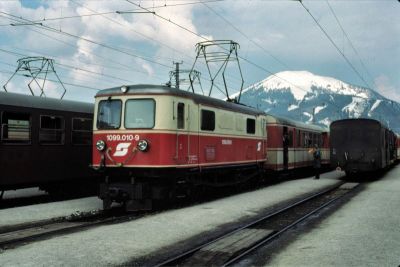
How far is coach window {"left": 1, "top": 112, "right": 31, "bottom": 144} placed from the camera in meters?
13.5

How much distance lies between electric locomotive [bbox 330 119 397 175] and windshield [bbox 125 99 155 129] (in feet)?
48.1

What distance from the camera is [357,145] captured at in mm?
24516

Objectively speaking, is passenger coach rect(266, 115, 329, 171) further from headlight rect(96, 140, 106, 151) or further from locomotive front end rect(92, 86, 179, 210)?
headlight rect(96, 140, 106, 151)

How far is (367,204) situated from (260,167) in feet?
18.8

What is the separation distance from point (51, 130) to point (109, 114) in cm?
281

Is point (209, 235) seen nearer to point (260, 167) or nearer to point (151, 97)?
point (151, 97)

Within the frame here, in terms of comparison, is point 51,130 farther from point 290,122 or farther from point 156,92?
point 290,122

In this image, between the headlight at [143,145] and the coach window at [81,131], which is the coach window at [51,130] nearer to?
the coach window at [81,131]

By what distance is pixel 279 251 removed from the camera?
833cm

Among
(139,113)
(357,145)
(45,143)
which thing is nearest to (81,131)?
(45,143)

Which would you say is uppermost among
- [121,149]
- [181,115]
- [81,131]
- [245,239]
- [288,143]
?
[181,115]

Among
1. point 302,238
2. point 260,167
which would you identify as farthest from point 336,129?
point 302,238

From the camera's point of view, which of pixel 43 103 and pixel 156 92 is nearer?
pixel 156 92

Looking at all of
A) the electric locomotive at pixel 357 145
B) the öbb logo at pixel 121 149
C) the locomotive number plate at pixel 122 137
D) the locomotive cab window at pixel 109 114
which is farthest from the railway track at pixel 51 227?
the electric locomotive at pixel 357 145
